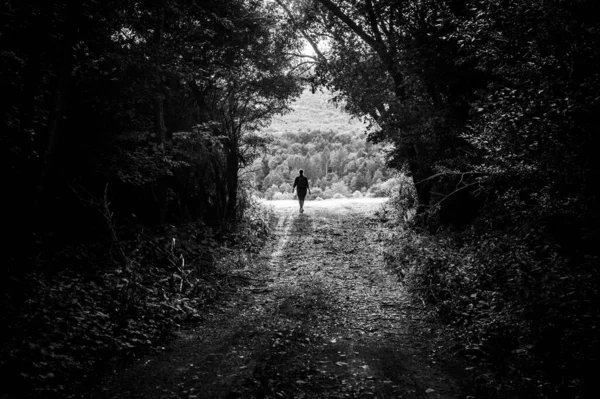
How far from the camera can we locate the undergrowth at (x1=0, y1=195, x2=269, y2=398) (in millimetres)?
4400

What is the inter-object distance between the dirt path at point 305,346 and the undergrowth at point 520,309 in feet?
1.82

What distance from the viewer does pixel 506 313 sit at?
5539 mm

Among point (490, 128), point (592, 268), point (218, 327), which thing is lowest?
point (218, 327)

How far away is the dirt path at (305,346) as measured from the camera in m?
4.70

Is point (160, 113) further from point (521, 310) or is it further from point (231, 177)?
point (521, 310)

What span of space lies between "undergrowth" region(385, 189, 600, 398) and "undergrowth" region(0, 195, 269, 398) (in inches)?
177

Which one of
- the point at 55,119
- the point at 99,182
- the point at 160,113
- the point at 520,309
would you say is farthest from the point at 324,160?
the point at 520,309

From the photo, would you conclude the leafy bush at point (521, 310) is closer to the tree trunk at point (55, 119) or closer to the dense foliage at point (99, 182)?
the dense foliage at point (99, 182)

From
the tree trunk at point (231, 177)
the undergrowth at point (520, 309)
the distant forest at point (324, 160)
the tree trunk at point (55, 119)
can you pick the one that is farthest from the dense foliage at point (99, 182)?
the distant forest at point (324, 160)

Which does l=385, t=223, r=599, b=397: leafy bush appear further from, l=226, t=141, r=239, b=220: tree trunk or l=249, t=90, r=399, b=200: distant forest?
l=249, t=90, r=399, b=200: distant forest

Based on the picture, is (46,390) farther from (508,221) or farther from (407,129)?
(407,129)

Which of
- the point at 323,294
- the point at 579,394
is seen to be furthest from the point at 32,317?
the point at 579,394

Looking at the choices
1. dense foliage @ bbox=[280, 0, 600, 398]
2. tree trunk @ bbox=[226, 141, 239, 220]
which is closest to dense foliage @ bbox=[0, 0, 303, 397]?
tree trunk @ bbox=[226, 141, 239, 220]

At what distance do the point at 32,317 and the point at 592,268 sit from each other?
7.42 m
